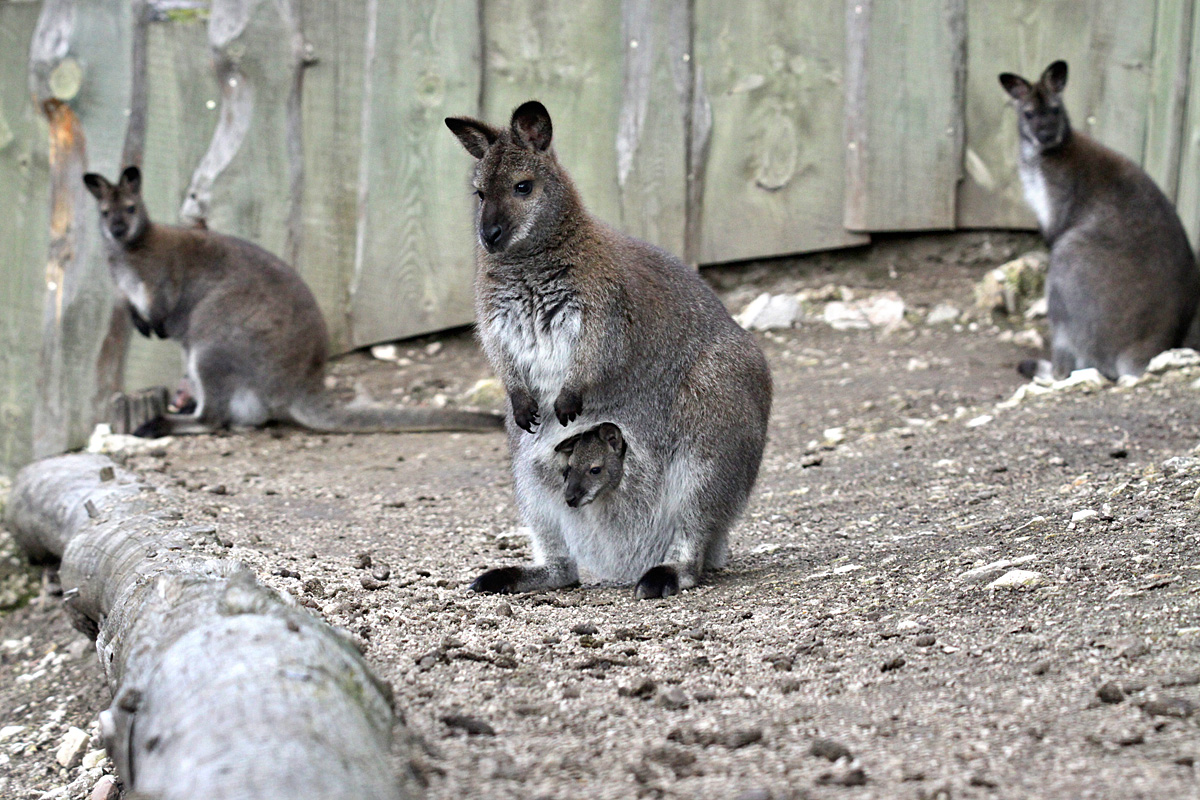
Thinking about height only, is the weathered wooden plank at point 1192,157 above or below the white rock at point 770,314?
above

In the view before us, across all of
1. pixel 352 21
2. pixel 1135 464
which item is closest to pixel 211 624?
pixel 1135 464

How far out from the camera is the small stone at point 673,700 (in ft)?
9.09

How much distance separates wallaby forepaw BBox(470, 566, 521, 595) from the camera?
424 centimetres

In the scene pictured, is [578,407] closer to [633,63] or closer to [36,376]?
[633,63]

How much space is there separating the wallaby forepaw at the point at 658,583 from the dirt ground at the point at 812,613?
52 millimetres

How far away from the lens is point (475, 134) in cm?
423

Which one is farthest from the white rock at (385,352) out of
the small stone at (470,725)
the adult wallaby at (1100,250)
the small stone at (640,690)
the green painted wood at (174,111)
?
the small stone at (470,725)

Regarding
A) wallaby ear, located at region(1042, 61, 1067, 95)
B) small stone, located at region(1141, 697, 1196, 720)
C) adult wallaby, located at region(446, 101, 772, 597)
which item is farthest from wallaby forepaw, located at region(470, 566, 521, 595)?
wallaby ear, located at region(1042, 61, 1067, 95)

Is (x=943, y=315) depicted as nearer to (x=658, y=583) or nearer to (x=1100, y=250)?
(x=1100, y=250)

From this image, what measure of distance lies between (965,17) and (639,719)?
23.3 feet

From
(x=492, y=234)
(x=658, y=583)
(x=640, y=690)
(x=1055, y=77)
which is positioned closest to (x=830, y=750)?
(x=640, y=690)

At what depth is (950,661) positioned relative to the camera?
2951 millimetres

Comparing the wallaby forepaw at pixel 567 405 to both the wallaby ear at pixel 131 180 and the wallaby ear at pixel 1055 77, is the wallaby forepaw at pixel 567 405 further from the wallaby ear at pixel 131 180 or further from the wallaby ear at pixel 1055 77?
the wallaby ear at pixel 1055 77

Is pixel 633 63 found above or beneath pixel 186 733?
above
